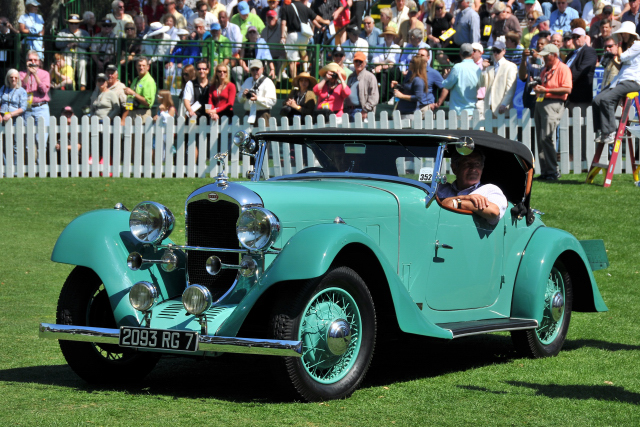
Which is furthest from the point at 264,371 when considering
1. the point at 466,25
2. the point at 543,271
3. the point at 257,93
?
the point at 466,25

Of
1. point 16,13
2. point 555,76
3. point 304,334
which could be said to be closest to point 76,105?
point 16,13

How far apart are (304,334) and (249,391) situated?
663mm

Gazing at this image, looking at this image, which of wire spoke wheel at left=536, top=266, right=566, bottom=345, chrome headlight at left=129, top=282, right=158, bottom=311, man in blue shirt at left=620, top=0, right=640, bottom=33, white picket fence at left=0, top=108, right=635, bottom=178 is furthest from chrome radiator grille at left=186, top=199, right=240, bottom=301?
man in blue shirt at left=620, top=0, right=640, bottom=33

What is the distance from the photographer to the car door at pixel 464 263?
623 cm

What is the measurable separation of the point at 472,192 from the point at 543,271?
2.63 feet

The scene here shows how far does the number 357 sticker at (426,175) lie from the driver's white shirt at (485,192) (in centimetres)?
35

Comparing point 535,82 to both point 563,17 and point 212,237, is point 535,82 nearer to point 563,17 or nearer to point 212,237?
point 563,17

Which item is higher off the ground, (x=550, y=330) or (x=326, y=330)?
(x=326, y=330)

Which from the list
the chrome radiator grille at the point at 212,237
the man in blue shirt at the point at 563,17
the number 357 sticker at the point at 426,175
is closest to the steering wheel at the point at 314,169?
the number 357 sticker at the point at 426,175

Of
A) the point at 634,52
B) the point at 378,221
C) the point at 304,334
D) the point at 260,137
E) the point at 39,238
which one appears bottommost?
the point at 39,238

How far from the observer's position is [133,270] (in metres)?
5.79

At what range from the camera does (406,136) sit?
21.0ft

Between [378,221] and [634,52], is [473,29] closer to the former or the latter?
[634,52]

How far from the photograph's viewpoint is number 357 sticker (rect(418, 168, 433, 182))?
249 inches
